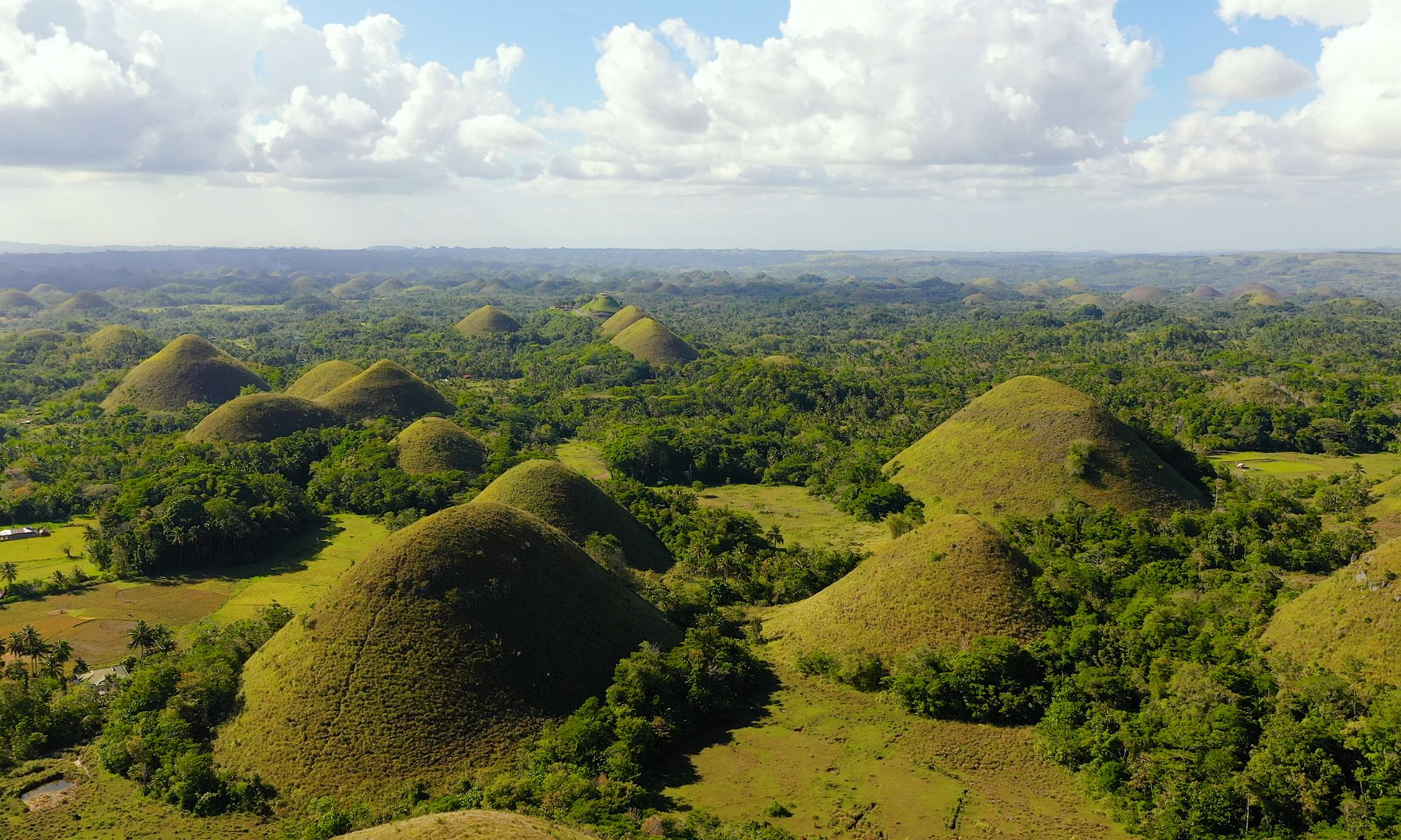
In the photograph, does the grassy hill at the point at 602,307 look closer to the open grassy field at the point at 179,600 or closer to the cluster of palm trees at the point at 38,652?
the open grassy field at the point at 179,600

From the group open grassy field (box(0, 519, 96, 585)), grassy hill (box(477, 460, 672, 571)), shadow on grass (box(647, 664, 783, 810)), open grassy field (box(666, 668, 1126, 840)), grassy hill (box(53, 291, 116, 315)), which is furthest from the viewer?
grassy hill (box(53, 291, 116, 315))

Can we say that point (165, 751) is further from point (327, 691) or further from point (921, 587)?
point (921, 587)

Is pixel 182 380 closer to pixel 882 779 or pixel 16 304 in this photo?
pixel 882 779

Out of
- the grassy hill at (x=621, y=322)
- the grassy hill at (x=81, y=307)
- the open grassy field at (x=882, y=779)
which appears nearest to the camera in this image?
the open grassy field at (x=882, y=779)

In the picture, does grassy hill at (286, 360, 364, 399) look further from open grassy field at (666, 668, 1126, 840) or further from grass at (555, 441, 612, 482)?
open grassy field at (666, 668, 1126, 840)

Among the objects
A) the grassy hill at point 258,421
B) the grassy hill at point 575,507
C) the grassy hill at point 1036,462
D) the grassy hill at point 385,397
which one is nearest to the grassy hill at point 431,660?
the grassy hill at point 575,507

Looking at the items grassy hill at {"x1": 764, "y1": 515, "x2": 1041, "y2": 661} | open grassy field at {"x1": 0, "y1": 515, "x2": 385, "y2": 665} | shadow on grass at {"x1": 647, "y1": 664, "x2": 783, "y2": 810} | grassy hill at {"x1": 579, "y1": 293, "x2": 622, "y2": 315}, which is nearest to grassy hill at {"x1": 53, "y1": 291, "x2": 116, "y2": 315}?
grassy hill at {"x1": 579, "y1": 293, "x2": 622, "y2": 315}
